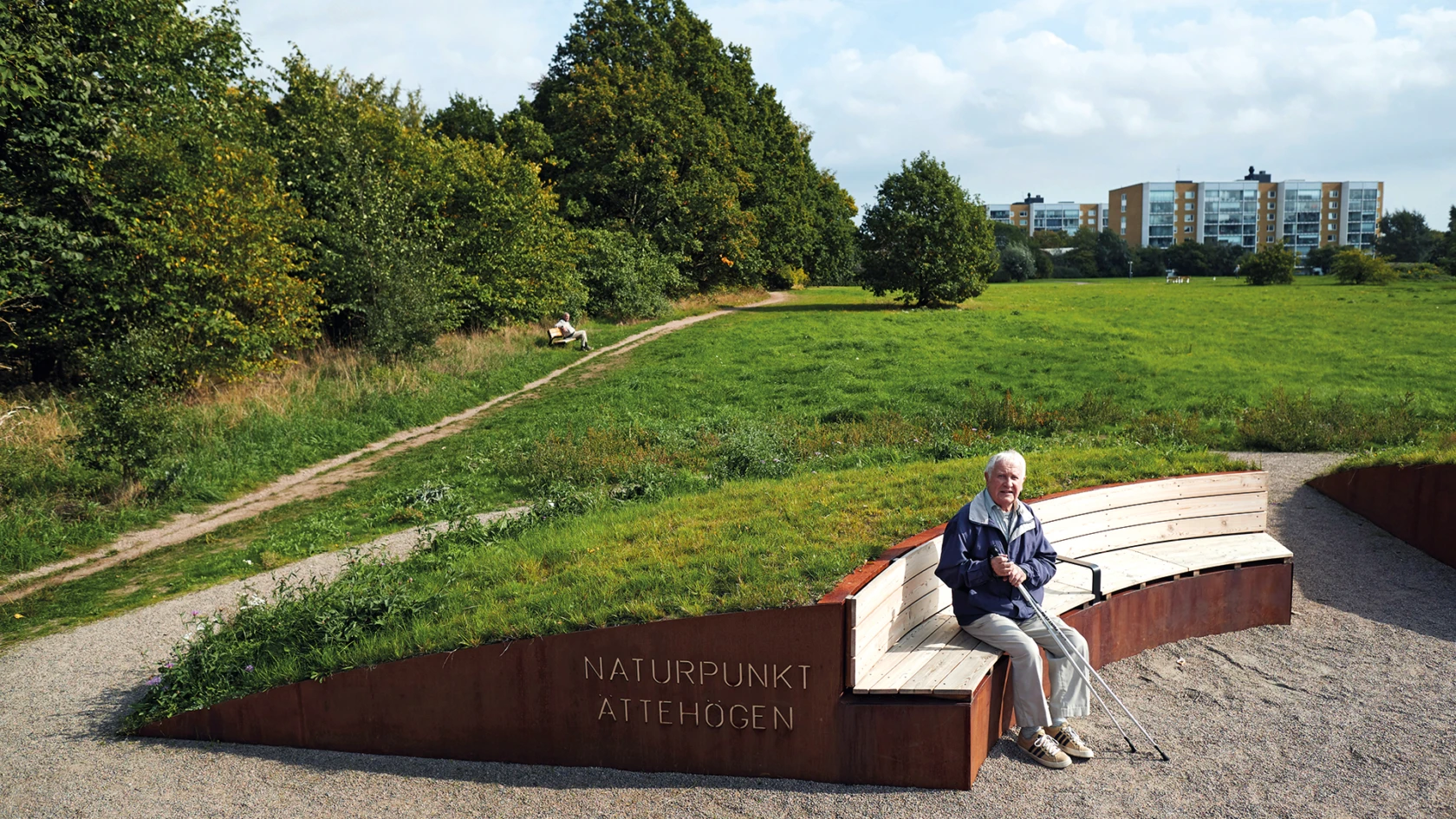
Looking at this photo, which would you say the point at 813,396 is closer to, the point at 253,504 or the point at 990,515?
the point at 253,504

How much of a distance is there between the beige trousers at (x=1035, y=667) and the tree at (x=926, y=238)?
35386 millimetres

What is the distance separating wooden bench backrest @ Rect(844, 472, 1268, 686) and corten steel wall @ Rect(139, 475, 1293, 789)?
5.0 inches

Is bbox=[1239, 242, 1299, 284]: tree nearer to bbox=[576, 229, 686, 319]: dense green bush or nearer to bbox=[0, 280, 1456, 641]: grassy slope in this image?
bbox=[0, 280, 1456, 641]: grassy slope

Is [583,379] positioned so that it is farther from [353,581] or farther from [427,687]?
[427,687]

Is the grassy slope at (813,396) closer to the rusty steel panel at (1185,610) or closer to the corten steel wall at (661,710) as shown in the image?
the rusty steel panel at (1185,610)

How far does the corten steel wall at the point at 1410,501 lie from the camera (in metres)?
9.11

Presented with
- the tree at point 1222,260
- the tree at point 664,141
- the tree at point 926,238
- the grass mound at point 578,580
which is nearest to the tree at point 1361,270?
the tree at point 926,238

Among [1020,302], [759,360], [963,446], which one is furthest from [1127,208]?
[963,446]

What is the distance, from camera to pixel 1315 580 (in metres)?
8.75

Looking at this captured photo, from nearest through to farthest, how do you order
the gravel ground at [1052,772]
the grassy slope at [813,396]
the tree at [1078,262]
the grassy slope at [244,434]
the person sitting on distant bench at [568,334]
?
1. the gravel ground at [1052,772]
2. the grassy slope at [813,396]
3. the grassy slope at [244,434]
4. the person sitting on distant bench at [568,334]
5. the tree at [1078,262]

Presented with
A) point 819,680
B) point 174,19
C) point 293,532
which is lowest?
point 293,532

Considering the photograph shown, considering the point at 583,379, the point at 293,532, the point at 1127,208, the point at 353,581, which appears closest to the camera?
the point at 353,581

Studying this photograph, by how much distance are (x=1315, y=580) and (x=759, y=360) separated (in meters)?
16.0

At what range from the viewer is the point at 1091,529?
289 inches
